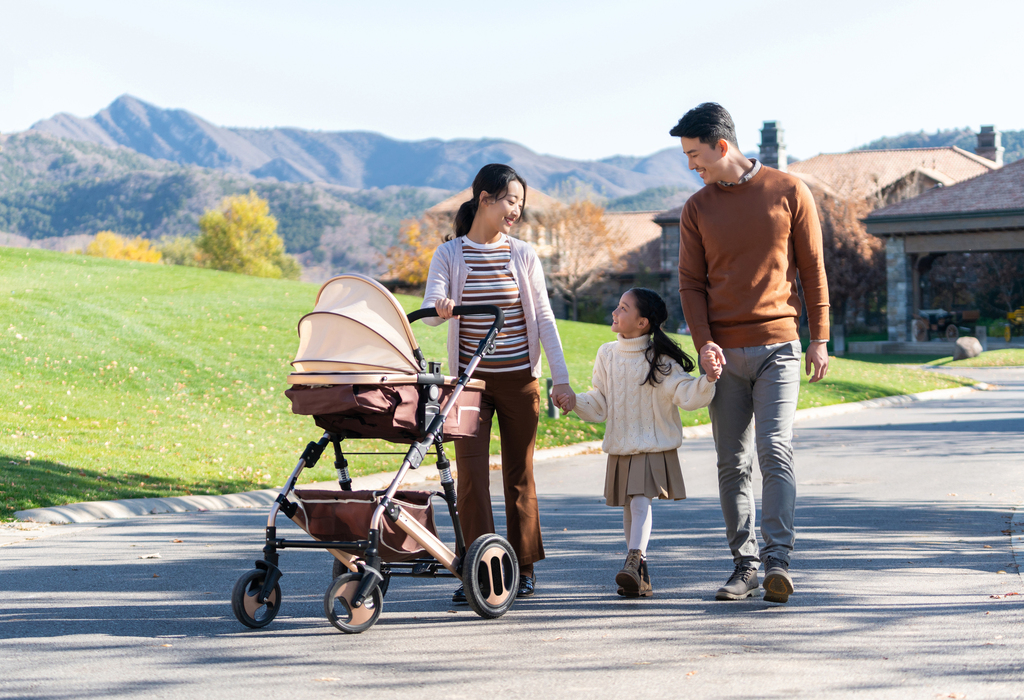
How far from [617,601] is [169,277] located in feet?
83.3

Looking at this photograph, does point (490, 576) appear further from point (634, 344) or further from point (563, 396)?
point (634, 344)

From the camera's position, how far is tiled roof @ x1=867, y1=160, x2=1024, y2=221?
3622 centimetres

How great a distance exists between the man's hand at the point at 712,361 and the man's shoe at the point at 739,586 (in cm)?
99

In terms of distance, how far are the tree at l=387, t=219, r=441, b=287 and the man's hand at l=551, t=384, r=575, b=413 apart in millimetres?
54559

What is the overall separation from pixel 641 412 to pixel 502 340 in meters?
0.80

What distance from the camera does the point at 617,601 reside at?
5.16 meters

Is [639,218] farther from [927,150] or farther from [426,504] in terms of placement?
[426,504]

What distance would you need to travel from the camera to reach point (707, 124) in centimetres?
498

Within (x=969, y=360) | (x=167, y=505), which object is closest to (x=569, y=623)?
(x=167, y=505)

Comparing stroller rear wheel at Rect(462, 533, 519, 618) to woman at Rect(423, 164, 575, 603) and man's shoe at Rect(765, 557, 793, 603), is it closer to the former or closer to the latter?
woman at Rect(423, 164, 575, 603)

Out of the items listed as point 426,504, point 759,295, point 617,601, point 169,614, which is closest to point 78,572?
point 169,614

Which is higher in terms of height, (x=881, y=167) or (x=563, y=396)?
(x=881, y=167)

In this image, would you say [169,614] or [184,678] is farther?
[169,614]

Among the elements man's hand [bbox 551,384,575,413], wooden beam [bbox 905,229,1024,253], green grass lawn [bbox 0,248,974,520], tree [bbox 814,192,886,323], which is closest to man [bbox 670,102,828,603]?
man's hand [bbox 551,384,575,413]
